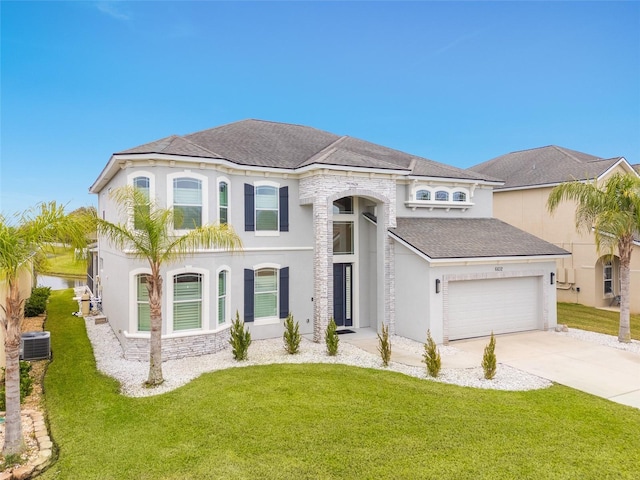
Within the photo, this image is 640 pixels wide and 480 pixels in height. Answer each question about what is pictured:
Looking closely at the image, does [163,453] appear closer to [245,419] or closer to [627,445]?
[245,419]

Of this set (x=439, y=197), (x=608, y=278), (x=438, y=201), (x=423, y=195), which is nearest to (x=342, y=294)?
(x=423, y=195)

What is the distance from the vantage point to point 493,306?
14945 millimetres

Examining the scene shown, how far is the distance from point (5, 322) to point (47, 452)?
7.62ft

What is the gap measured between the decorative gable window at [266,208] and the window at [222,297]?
74.0 inches

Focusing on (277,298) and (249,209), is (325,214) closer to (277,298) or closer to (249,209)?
(249,209)

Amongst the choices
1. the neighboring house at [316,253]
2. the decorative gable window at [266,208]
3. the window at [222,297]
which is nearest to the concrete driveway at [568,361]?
the neighboring house at [316,253]

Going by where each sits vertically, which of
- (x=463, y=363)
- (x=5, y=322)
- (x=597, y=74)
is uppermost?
(x=597, y=74)

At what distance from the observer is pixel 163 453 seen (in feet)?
21.4

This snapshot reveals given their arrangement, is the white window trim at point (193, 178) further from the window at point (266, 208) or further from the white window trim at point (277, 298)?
the white window trim at point (277, 298)

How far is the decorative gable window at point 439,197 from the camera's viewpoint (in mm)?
16141

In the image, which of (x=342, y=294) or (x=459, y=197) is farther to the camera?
(x=459, y=197)

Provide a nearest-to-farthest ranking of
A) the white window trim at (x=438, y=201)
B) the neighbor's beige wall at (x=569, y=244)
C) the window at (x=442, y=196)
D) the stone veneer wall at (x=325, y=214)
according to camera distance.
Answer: the stone veneer wall at (x=325, y=214)
the white window trim at (x=438, y=201)
the window at (x=442, y=196)
the neighbor's beige wall at (x=569, y=244)

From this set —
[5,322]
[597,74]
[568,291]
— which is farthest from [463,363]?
[597,74]

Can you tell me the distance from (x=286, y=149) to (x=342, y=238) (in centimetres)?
433
